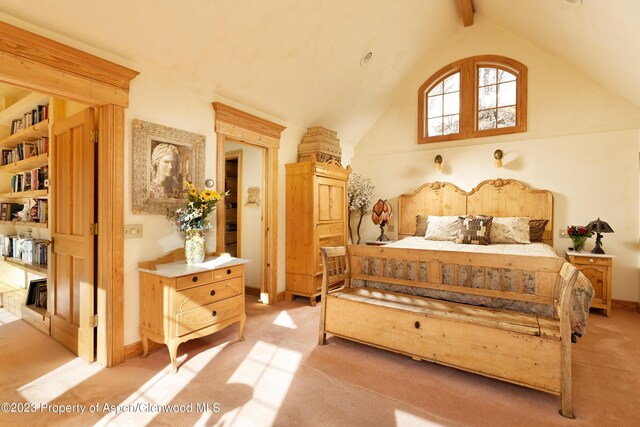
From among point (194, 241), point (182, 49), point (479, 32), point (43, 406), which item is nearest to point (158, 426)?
point (43, 406)

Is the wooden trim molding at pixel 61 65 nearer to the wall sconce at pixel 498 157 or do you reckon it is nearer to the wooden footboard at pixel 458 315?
the wooden footboard at pixel 458 315

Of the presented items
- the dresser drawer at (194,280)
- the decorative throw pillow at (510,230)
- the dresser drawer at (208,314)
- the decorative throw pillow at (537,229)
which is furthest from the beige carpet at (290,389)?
the decorative throw pillow at (537,229)

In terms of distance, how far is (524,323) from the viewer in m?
2.15

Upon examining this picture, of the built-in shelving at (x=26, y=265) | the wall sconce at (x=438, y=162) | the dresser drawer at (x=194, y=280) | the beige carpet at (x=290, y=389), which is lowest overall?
the beige carpet at (x=290, y=389)

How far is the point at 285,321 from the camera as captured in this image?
3.46m

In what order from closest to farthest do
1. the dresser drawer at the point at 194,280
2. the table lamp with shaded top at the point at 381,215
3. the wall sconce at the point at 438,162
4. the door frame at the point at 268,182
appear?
the dresser drawer at the point at 194,280 < the door frame at the point at 268,182 < the wall sconce at the point at 438,162 < the table lamp with shaded top at the point at 381,215

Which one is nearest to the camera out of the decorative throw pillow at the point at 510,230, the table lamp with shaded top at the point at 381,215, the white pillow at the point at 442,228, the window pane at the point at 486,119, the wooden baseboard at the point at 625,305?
the wooden baseboard at the point at 625,305

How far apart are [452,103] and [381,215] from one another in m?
2.09

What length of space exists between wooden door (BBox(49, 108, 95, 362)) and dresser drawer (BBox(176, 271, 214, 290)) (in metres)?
0.72

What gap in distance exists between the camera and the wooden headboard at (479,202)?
4348 mm

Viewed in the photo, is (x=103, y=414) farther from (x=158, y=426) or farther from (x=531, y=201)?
(x=531, y=201)

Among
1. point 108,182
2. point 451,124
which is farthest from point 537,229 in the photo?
point 108,182

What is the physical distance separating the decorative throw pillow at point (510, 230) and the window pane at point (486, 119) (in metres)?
1.49

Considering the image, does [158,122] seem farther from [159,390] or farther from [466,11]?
[466,11]
